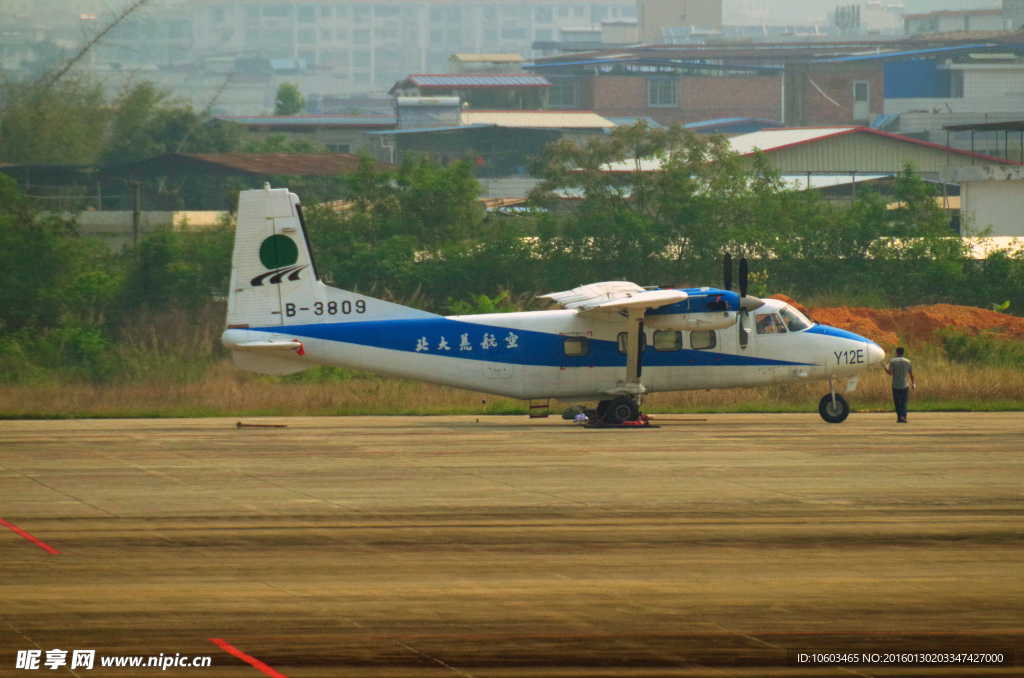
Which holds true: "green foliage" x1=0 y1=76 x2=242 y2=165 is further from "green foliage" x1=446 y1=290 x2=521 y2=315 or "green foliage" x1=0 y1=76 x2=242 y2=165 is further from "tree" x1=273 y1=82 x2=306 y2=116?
"tree" x1=273 y1=82 x2=306 y2=116

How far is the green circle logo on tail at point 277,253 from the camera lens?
86.3 ft

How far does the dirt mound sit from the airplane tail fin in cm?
1875

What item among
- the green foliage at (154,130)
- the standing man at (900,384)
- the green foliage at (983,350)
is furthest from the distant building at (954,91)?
the standing man at (900,384)

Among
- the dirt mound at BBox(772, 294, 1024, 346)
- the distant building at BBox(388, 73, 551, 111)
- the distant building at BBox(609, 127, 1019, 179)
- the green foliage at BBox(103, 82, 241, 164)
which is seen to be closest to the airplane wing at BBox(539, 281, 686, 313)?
the dirt mound at BBox(772, 294, 1024, 346)

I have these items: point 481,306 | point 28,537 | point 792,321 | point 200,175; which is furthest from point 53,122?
point 28,537

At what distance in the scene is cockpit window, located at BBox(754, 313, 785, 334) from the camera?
87.8 ft

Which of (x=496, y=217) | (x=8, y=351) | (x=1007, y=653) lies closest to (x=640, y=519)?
(x=1007, y=653)

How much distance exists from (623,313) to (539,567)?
13.2 m

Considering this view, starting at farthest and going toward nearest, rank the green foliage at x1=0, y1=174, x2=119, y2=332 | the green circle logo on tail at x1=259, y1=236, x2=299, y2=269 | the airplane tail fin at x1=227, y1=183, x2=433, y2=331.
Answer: the green foliage at x1=0, y1=174, x2=119, y2=332 < the green circle logo on tail at x1=259, y1=236, x2=299, y2=269 < the airplane tail fin at x1=227, y1=183, x2=433, y2=331

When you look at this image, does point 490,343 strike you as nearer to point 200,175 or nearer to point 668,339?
point 668,339

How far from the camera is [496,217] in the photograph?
53188 millimetres

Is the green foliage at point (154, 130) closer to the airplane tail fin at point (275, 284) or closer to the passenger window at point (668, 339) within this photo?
the airplane tail fin at point (275, 284)

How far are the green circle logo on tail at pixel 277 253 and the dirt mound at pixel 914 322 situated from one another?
19.5 meters

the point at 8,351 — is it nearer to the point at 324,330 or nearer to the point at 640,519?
the point at 324,330
